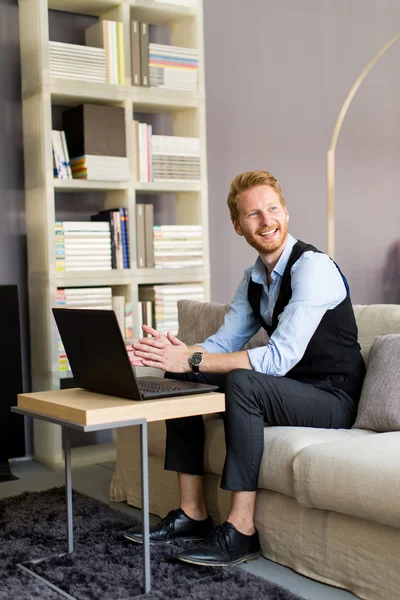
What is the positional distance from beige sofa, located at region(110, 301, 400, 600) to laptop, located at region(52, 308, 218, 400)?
33cm

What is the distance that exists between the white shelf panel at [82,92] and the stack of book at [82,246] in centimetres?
59

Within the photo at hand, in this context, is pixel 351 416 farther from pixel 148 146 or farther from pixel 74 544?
pixel 148 146

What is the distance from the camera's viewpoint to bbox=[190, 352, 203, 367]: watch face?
256 cm

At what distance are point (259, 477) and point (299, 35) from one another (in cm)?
328

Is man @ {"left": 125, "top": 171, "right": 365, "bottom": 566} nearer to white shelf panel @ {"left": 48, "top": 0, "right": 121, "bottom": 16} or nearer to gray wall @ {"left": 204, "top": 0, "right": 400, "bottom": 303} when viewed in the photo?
white shelf panel @ {"left": 48, "top": 0, "right": 121, "bottom": 16}

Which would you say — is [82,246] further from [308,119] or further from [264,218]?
[308,119]

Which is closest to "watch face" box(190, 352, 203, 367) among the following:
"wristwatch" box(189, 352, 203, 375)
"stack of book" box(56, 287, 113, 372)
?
"wristwatch" box(189, 352, 203, 375)

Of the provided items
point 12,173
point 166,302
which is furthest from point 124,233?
point 12,173

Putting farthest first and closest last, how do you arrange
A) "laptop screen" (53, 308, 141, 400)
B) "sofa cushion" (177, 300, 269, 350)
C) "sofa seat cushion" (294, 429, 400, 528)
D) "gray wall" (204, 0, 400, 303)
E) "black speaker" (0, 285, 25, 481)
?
1. "gray wall" (204, 0, 400, 303)
2. "black speaker" (0, 285, 25, 481)
3. "sofa cushion" (177, 300, 269, 350)
4. "laptop screen" (53, 308, 141, 400)
5. "sofa seat cushion" (294, 429, 400, 528)

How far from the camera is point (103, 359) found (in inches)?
90.8

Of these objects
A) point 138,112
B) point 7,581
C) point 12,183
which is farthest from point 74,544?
point 138,112

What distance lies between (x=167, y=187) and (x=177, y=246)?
11.8 inches

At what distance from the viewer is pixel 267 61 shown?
15.9ft

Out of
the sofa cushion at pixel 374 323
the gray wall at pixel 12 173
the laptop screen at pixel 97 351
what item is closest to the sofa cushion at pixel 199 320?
the sofa cushion at pixel 374 323
